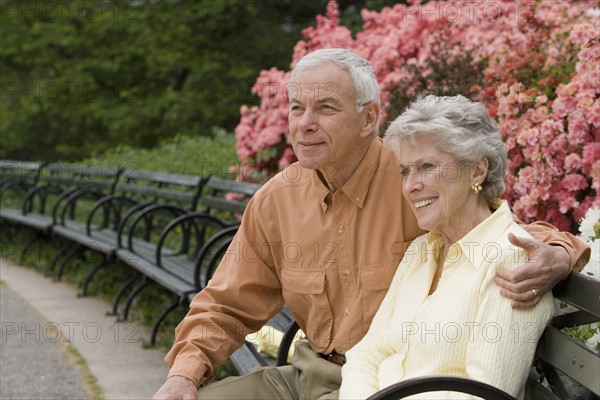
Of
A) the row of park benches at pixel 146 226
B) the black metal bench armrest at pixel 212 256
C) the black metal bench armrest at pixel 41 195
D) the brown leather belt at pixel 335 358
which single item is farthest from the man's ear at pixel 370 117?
the black metal bench armrest at pixel 41 195

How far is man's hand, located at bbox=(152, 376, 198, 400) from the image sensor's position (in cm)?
265

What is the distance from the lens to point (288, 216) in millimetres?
2980

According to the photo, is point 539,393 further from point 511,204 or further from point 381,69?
point 381,69

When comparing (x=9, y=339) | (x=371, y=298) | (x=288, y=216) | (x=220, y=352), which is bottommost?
(x=9, y=339)

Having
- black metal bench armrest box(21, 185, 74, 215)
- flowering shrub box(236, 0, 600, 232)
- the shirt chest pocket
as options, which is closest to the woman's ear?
→ the shirt chest pocket

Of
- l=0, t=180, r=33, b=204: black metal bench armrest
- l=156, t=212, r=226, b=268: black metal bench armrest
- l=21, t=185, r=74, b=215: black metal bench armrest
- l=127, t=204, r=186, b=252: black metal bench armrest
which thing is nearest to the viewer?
l=156, t=212, r=226, b=268: black metal bench armrest

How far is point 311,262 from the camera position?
9.54 ft

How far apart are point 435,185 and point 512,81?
2.71 m

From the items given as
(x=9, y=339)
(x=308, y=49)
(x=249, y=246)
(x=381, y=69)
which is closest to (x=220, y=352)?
(x=249, y=246)

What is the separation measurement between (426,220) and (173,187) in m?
6.89

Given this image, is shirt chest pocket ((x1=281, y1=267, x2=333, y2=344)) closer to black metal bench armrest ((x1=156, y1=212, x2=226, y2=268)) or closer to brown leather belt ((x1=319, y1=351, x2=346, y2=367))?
brown leather belt ((x1=319, y1=351, x2=346, y2=367))

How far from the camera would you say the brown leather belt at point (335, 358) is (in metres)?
2.92

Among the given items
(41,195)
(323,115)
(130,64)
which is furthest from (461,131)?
(130,64)

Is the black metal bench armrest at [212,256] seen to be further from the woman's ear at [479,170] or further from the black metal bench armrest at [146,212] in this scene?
the woman's ear at [479,170]
